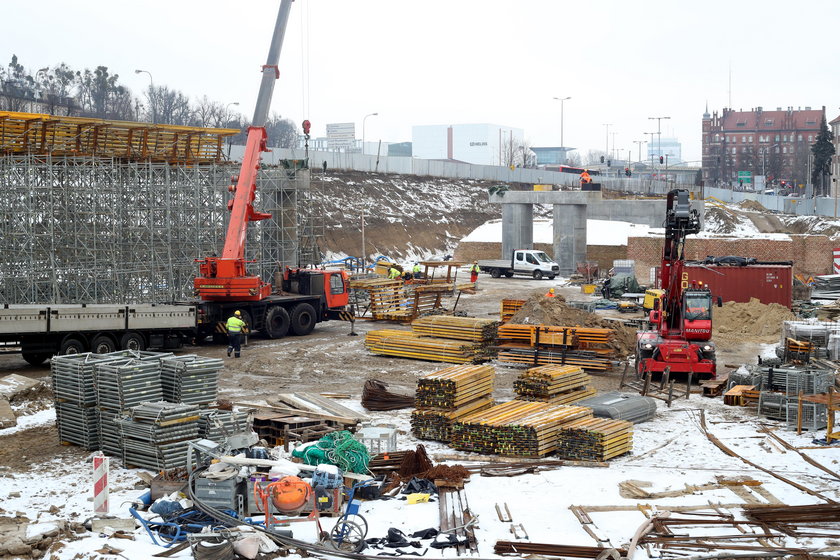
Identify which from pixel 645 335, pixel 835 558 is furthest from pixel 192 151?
pixel 835 558

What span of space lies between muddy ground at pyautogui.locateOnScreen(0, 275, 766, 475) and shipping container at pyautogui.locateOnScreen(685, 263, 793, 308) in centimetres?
506

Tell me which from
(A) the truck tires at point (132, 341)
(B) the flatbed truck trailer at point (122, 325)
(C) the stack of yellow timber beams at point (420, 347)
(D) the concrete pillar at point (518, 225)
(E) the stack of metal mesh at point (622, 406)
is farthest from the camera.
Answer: (D) the concrete pillar at point (518, 225)

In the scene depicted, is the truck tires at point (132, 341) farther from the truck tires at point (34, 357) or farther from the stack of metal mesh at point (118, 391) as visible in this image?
the stack of metal mesh at point (118, 391)

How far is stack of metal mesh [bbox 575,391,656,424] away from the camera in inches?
644

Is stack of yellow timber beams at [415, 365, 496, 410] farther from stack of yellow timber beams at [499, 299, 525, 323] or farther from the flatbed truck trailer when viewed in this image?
stack of yellow timber beams at [499, 299, 525, 323]

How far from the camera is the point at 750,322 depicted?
30.3 metres

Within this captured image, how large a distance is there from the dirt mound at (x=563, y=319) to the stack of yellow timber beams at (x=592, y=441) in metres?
9.10

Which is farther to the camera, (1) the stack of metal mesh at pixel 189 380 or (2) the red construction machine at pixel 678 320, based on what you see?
(2) the red construction machine at pixel 678 320

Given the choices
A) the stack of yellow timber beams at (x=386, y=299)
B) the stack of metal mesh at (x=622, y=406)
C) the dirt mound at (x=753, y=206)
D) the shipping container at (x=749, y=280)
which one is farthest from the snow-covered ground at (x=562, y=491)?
the dirt mound at (x=753, y=206)

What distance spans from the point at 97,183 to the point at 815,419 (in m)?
26.5

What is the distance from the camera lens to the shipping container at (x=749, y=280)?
108 feet

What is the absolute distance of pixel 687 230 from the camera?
2097 cm

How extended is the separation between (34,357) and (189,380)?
32.4 feet

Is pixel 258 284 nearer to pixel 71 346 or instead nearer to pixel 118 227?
pixel 71 346
